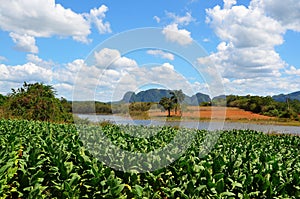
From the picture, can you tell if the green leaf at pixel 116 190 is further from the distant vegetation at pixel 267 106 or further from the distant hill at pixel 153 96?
the distant vegetation at pixel 267 106

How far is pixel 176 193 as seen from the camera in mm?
6320

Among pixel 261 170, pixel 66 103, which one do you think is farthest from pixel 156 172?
pixel 66 103

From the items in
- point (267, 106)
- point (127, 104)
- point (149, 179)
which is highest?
point (267, 106)

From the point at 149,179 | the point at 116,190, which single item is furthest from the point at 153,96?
the point at 116,190

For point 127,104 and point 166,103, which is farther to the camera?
point 166,103

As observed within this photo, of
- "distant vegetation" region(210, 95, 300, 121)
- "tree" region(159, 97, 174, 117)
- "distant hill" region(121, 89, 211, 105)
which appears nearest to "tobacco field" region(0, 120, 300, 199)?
"distant hill" region(121, 89, 211, 105)

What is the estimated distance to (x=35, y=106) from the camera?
31.8m

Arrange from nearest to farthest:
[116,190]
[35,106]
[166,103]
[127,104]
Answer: [116,190], [127,104], [166,103], [35,106]

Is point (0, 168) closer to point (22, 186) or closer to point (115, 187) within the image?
point (22, 186)

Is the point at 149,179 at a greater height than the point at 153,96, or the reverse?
the point at 153,96

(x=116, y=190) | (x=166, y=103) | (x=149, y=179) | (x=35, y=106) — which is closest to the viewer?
(x=116, y=190)

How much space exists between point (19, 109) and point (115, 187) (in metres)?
28.5

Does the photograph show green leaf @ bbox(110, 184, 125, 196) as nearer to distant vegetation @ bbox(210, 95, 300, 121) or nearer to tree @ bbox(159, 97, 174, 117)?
tree @ bbox(159, 97, 174, 117)

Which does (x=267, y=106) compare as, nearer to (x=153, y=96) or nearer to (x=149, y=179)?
(x=153, y=96)
